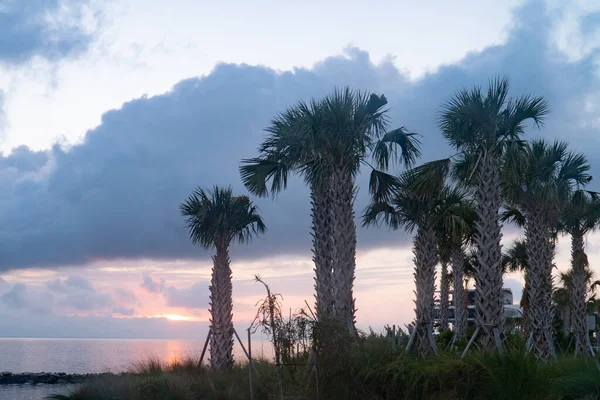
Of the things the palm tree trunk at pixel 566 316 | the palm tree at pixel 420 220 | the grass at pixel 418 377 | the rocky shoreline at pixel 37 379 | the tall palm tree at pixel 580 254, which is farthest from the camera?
the palm tree trunk at pixel 566 316

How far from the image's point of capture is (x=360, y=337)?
17562 millimetres

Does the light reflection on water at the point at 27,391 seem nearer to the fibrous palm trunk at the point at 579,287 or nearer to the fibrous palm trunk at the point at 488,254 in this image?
the fibrous palm trunk at the point at 488,254

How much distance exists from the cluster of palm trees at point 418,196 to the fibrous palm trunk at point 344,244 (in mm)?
31

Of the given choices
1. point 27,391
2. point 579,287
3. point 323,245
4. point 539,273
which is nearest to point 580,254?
point 579,287

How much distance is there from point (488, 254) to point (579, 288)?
1280 cm

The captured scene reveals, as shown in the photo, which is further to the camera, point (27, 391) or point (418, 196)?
point (27, 391)

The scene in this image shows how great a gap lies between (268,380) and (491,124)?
1061 cm

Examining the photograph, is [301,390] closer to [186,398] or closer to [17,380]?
[186,398]

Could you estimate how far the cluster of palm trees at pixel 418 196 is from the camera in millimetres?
20578

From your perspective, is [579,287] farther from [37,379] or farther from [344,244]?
[37,379]

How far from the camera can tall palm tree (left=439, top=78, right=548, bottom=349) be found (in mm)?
20359

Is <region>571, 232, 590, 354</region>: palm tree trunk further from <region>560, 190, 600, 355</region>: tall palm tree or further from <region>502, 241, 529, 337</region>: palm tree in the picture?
<region>502, 241, 529, 337</region>: palm tree

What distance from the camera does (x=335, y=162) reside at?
69.1ft

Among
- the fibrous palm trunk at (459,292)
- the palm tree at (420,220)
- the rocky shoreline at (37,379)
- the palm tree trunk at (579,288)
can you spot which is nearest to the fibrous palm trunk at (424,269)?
the palm tree at (420,220)
